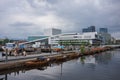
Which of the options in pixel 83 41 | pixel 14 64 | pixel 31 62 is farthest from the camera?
pixel 83 41

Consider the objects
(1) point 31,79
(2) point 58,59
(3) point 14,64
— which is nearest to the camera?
(1) point 31,79

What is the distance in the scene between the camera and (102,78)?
35.5 m

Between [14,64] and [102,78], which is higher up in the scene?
[14,64]

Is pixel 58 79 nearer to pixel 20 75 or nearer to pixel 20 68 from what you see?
pixel 20 75

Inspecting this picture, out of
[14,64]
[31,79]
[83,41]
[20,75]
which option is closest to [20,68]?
[14,64]

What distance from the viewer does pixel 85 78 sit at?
35.3m

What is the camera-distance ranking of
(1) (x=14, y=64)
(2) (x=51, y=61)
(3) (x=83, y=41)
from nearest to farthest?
1. (1) (x=14, y=64)
2. (2) (x=51, y=61)
3. (3) (x=83, y=41)

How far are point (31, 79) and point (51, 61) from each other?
2056 centimetres

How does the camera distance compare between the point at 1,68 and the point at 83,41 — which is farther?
the point at 83,41

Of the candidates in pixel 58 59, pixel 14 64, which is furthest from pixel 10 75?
pixel 58 59

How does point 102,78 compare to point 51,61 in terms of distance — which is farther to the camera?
point 51,61

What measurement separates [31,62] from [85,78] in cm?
1485

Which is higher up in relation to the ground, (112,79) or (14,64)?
(14,64)

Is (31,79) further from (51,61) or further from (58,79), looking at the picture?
(51,61)
